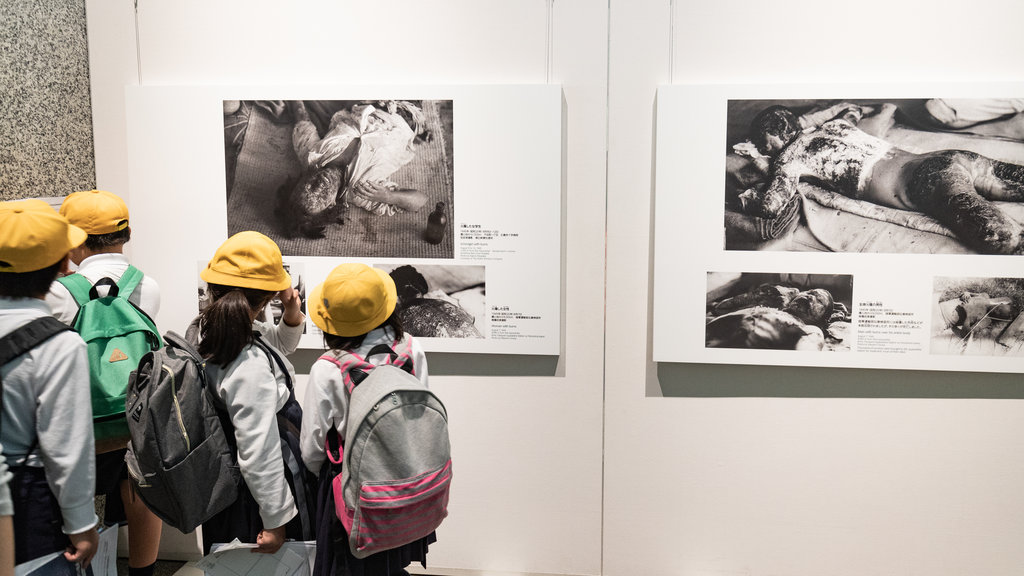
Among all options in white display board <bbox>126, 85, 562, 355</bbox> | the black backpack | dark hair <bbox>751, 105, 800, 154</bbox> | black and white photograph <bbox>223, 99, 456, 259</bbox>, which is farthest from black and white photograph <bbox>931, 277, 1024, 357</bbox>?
the black backpack

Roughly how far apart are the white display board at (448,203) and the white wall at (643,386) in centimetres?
11

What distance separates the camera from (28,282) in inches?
79.0

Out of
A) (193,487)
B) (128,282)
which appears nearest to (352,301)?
(193,487)

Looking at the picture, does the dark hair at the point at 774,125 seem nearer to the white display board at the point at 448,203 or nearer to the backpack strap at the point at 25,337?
the white display board at the point at 448,203

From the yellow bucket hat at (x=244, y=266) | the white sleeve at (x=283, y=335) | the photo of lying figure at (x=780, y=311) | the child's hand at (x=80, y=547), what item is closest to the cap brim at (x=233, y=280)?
the yellow bucket hat at (x=244, y=266)

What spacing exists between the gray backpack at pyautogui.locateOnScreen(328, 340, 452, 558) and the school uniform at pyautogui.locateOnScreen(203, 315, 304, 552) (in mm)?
269

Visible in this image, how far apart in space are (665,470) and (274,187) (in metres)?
2.29

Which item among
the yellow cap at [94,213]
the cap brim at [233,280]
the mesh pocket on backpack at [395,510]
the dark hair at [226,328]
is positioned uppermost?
the yellow cap at [94,213]

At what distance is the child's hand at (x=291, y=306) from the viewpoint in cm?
270

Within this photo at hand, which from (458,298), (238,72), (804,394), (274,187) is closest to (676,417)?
(804,394)

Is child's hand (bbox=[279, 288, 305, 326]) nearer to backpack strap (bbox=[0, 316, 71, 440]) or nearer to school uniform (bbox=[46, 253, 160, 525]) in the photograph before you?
school uniform (bbox=[46, 253, 160, 525])

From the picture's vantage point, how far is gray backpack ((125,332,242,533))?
7.07 ft

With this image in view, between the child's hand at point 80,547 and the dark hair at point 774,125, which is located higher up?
the dark hair at point 774,125

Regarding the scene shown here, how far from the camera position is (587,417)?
350 cm
